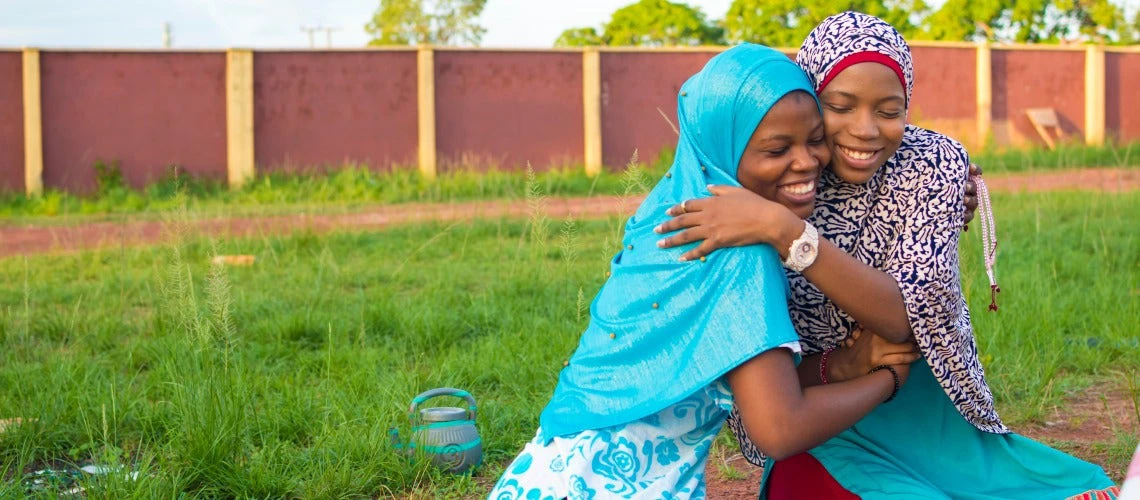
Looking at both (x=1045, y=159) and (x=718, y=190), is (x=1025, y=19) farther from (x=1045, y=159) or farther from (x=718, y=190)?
(x=718, y=190)

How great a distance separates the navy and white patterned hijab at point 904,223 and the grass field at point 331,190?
9.54 m

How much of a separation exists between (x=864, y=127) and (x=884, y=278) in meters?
0.29

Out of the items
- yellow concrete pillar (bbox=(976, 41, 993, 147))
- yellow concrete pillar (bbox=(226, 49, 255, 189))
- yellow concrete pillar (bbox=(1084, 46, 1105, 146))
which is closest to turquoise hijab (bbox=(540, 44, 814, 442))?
yellow concrete pillar (bbox=(226, 49, 255, 189))

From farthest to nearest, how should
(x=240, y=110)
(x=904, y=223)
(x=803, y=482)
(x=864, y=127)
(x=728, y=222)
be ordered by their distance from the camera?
(x=240, y=110) < (x=803, y=482) < (x=904, y=223) < (x=864, y=127) < (x=728, y=222)

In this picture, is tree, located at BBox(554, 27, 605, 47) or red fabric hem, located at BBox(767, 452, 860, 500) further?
tree, located at BBox(554, 27, 605, 47)

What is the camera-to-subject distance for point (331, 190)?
45.0 ft

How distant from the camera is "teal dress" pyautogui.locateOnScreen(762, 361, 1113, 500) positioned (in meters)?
2.45

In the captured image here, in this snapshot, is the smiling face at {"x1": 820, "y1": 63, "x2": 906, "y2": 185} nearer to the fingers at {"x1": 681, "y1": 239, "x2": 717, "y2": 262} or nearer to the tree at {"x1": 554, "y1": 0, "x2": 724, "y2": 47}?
the fingers at {"x1": 681, "y1": 239, "x2": 717, "y2": 262}

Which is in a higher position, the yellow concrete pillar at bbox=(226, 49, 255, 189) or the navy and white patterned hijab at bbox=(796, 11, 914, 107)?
the yellow concrete pillar at bbox=(226, 49, 255, 189)

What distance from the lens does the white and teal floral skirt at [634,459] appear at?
2.00 metres

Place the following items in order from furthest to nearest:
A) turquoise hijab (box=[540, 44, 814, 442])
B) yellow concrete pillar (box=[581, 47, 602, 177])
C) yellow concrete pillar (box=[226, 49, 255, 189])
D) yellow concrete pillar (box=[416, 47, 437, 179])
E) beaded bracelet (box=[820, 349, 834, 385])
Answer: yellow concrete pillar (box=[581, 47, 602, 177]), yellow concrete pillar (box=[416, 47, 437, 179]), yellow concrete pillar (box=[226, 49, 255, 189]), beaded bracelet (box=[820, 349, 834, 385]), turquoise hijab (box=[540, 44, 814, 442])

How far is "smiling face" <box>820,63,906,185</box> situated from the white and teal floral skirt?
0.55 meters

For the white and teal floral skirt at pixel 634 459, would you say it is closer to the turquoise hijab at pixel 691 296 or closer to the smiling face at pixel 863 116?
the turquoise hijab at pixel 691 296

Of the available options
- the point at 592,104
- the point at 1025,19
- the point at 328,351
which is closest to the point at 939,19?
the point at 1025,19
